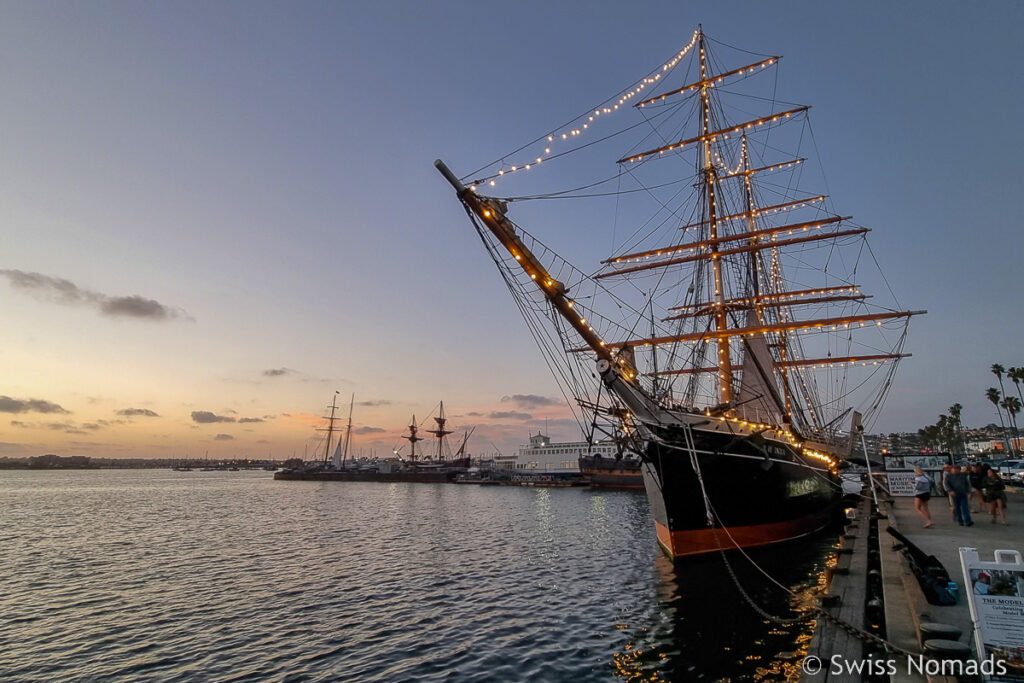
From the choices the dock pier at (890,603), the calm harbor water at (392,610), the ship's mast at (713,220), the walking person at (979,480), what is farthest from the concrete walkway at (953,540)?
the ship's mast at (713,220)

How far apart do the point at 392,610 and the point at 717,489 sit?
1179 centimetres

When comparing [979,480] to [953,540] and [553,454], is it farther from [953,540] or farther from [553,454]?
[553,454]

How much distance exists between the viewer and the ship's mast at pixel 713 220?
28.8 metres

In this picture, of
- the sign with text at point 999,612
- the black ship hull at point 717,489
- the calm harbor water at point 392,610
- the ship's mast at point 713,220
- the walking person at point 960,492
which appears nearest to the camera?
the sign with text at point 999,612

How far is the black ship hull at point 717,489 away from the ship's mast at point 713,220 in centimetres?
813

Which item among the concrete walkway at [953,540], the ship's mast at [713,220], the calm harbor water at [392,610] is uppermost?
the ship's mast at [713,220]

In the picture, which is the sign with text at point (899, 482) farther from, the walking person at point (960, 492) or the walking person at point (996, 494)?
the walking person at point (960, 492)

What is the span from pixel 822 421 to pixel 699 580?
40.3 metres

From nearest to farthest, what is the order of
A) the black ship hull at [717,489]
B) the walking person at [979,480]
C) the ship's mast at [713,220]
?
the walking person at [979,480] → the black ship hull at [717,489] → the ship's mast at [713,220]

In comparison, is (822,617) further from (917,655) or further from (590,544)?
(590,544)

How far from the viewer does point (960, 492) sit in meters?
14.2

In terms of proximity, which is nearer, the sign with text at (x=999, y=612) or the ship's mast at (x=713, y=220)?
the sign with text at (x=999, y=612)

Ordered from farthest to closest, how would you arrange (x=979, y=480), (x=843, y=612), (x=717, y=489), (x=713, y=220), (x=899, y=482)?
(x=713, y=220) → (x=899, y=482) → (x=717, y=489) → (x=979, y=480) → (x=843, y=612)

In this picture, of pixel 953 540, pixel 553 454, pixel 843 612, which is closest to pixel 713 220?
pixel 953 540
